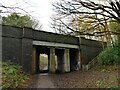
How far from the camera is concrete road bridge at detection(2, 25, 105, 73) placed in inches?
802

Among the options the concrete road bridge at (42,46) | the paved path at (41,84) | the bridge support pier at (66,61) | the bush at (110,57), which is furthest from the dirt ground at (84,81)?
the bridge support pier at (66,61)

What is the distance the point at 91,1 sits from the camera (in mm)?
11539

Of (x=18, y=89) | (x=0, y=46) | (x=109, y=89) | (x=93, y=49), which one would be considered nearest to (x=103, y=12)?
(x=109, y=89)

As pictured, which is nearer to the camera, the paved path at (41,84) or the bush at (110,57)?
the paved path at (41,84)

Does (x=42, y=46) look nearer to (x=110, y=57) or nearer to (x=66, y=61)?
(x=66, y=61)

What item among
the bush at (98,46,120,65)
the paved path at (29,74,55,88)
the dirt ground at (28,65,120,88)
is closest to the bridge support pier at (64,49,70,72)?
the bush at (98,46,120,65)

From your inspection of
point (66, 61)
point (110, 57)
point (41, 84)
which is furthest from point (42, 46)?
point (41, 84)

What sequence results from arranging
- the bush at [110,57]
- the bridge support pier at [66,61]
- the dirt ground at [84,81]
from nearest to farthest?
the dirt ground at [84,81]
the bush at [110,57]
the bridge support pier at [66,61]

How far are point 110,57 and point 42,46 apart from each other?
784cm

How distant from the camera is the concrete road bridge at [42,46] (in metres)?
20.4

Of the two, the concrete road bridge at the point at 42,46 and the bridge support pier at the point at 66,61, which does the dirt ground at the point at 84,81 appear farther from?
the bridge support pier at the point at 66,61

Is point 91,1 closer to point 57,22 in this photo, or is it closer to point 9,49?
point 57,22

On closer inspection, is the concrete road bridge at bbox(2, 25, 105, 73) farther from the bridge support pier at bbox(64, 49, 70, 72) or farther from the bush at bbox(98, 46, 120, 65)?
the bush at bbox(98, 46, 120, 65)

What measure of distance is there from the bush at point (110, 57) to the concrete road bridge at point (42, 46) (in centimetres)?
371
